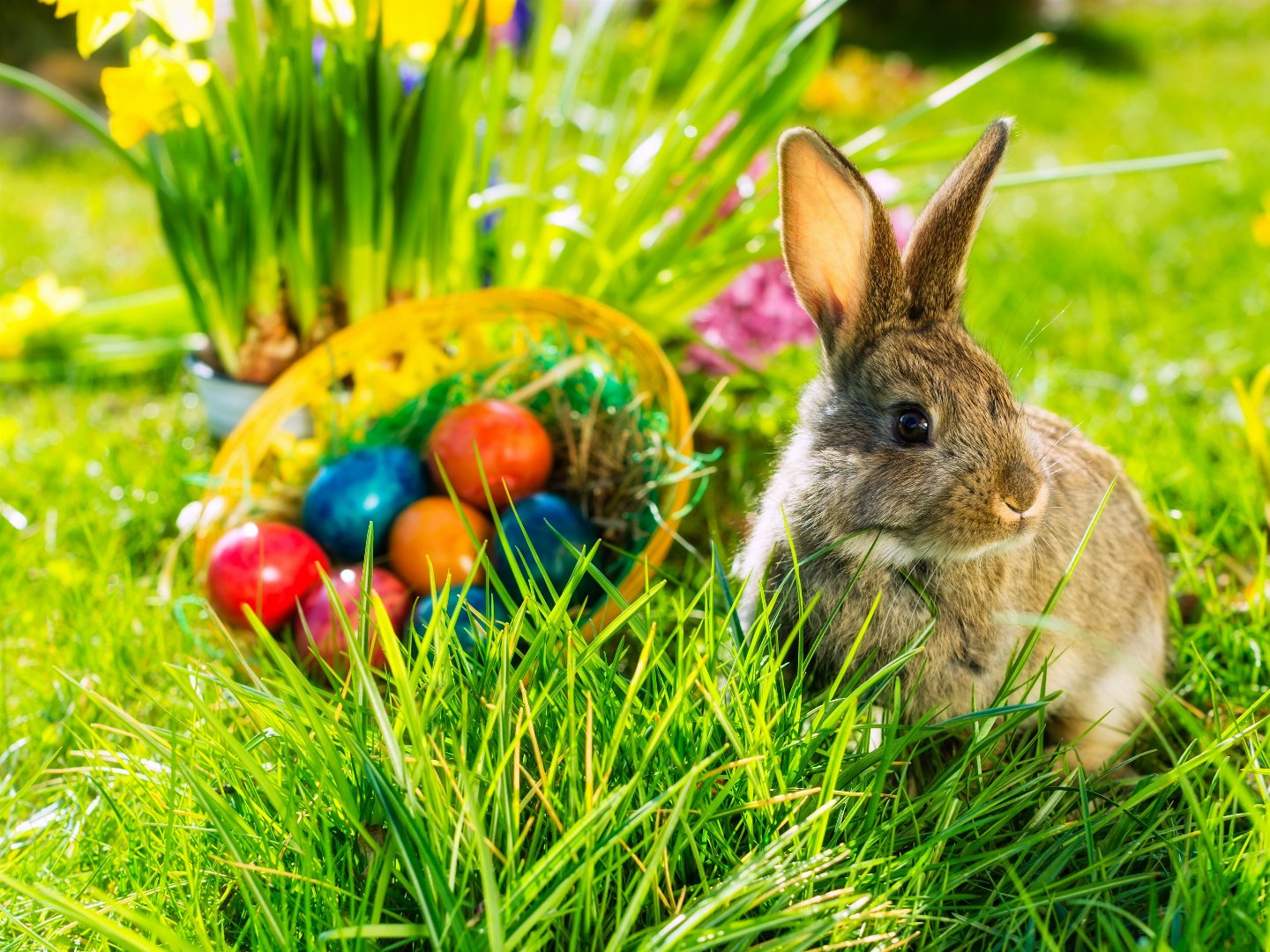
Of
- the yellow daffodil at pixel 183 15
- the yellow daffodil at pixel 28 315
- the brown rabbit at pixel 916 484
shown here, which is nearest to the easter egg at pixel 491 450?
the brown rabbit at pixel 916 484

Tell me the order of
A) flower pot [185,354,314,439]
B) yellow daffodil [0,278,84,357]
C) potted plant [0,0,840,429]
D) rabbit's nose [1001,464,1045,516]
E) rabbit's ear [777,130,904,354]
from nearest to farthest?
1. rabbit's nose [1001,464,1045,516]
2. rabbit's ear [777,130,904,354]
3. potted plant [0,0,840,429]
4. flower pot [185,354,314,439]
5. yellow daffodil [0,278,84,357]

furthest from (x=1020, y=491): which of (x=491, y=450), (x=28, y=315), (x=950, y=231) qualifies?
(x=28, y=315)

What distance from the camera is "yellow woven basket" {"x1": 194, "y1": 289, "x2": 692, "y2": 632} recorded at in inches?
82.2

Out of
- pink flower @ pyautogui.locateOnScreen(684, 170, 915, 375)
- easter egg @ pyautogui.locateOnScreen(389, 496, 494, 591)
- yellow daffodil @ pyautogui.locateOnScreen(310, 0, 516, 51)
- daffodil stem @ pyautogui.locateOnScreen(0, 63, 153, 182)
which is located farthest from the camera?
pink flower @ pyautogui.locateOnScreen(684, 170, 915, 375)

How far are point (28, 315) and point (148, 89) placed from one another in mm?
1204

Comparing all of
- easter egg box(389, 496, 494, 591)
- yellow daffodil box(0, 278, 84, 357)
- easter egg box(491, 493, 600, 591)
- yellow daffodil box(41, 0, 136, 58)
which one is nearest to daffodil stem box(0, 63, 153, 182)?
yellow daffodil box(41, 0, 136, 58)

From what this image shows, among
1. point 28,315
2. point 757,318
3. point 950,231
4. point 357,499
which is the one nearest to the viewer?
point 950,231

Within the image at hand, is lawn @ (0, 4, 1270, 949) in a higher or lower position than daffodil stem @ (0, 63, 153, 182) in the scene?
lower

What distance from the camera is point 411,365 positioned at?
238cm

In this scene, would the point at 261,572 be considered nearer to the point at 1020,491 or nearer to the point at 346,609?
the point at 346,609

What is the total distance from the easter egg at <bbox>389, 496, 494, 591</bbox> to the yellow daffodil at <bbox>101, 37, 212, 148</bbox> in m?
0.99

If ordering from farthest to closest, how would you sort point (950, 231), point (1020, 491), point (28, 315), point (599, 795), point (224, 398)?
point (28, 315)
point (224, 398)
point (950, 231)
point (1020, 491)
point (599, 795)

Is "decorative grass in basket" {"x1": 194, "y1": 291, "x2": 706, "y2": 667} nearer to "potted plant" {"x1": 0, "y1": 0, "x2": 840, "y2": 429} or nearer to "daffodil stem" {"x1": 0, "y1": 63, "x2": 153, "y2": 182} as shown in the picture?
"potted plant" {"x1": 0, "y1": 0, "x2": 840, "y2": 429}

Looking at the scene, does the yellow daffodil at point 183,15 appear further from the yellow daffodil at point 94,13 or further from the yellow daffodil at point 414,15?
the yellow daffodil at point 414,15
